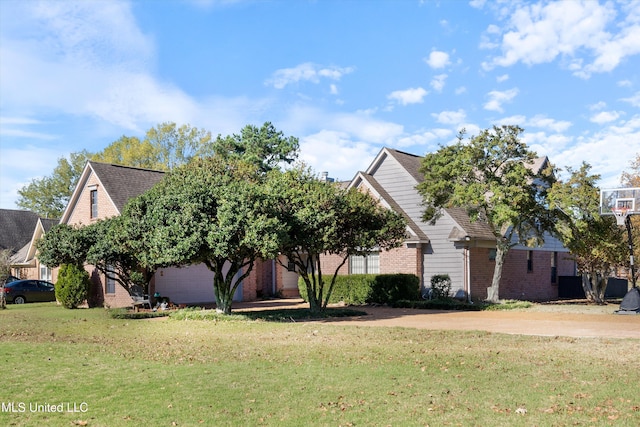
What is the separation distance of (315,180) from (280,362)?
11.2m

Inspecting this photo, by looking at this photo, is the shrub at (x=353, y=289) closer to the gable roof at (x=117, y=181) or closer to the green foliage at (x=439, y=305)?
the green foliage at (x=439, y=305)

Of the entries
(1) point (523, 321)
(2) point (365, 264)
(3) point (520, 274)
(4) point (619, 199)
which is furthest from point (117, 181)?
(4) point (619, 199)

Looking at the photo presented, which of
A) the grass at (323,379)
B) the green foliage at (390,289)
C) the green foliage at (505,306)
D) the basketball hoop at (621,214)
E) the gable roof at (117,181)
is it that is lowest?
the green foliage at (505,306)

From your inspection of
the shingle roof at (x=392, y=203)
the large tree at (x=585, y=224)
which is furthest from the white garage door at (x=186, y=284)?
the large tree at (x=585, y=224)

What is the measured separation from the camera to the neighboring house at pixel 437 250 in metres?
27.3

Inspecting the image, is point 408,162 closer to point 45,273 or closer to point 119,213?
point 119,213

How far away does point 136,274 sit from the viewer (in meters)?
24.8

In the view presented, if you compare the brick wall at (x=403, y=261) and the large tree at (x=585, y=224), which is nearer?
the large tree at (x=585, y=224)

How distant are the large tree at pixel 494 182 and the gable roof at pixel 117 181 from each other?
44.4 feet

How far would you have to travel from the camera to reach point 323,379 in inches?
369

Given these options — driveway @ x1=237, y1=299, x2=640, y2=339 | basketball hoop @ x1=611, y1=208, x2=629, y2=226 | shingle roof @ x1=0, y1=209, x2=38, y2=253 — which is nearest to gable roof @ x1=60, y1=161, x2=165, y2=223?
driveway @ x1=237, y1=299, x2=640, y2=339

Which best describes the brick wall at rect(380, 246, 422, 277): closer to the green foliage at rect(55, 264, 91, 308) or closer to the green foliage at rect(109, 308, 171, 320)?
the green foliage at rect(109, 308, 171, 320)

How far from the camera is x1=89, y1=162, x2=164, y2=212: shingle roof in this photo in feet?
95.3

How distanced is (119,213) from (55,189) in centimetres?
3906
